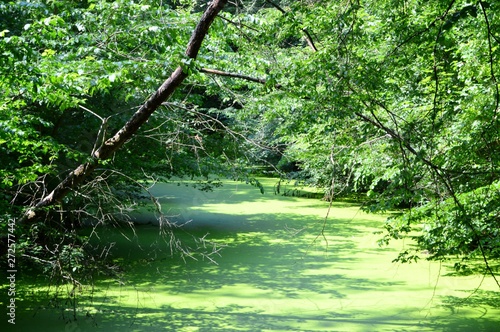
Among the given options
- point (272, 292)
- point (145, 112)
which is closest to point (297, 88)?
point (145, 112)

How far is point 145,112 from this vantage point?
3.68 metres

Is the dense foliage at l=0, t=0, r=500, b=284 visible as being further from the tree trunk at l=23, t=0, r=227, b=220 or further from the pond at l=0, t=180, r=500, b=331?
the pond at l=0, t=180, r=500, b=331

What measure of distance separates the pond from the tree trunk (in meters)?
0.66

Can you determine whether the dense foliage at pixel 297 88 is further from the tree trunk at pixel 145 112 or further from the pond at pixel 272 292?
the pond at pixel 272 292

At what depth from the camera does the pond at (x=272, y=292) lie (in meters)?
5.03

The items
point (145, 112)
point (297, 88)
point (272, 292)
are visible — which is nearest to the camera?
point (145, 112)

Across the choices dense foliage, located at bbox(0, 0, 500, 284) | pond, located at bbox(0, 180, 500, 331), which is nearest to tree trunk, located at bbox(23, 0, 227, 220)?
dense foliage, located at bbox(0, 0, 500, 284)

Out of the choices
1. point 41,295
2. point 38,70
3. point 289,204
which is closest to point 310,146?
point 41,295

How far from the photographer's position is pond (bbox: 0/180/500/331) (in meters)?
5.03

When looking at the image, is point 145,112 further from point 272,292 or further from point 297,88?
point 272,292

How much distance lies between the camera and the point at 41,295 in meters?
5.53

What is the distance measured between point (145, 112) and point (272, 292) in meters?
2.95

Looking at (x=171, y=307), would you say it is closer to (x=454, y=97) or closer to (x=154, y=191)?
(x=454, y=97)

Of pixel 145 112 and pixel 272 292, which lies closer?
pixel 145 112
